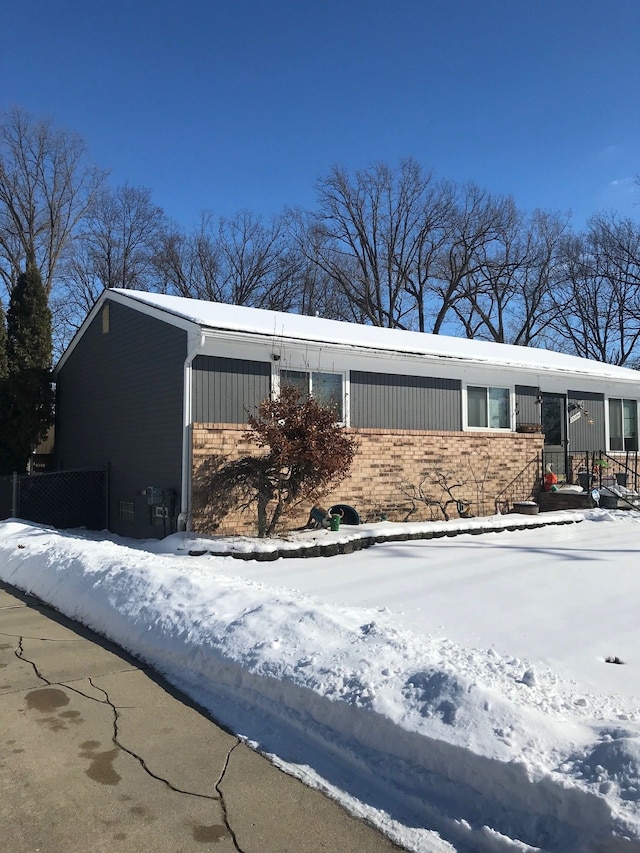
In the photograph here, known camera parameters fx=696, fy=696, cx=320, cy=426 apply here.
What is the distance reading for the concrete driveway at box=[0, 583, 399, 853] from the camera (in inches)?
126

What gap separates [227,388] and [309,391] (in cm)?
159

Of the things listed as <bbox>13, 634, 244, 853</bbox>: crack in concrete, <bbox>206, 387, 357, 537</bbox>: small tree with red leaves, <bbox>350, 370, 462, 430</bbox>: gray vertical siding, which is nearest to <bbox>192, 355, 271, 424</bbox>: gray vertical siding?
<bbox>206, 387, 357, 537</bbox>: small tree with red leaves

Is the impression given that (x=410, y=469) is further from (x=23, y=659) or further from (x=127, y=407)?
(x=23, y=659)

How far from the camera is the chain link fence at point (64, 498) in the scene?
14273 mm

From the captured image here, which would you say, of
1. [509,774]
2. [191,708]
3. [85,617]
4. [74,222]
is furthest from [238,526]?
[74,222]

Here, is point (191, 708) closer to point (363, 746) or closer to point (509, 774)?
point (363, 746)

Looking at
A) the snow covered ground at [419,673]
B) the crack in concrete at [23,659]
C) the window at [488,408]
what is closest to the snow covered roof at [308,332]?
the window at [488,408]

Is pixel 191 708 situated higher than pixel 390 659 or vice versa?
pixel 390 659

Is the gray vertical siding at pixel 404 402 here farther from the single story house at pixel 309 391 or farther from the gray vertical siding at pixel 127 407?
the gray vertical siding at pixel 127 407

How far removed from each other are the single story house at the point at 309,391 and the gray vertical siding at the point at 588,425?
36 millimetres

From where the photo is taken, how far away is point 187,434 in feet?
37.6

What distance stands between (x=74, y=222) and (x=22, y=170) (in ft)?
9.85

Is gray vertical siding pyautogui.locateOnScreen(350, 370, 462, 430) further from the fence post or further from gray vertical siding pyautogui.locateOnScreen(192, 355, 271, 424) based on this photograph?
the fence post

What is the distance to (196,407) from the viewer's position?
11.7 metres
